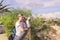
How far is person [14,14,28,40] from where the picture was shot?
4498 mm

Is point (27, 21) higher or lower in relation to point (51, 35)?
higher

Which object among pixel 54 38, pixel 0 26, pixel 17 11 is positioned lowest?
pixel 54 38

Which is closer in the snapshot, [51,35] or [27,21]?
[27,21]

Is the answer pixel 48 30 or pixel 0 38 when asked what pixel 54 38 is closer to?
pixel 48 30

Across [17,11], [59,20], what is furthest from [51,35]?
[17,11]

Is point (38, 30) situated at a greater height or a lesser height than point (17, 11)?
lesser

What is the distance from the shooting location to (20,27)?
178 inches

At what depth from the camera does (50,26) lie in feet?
18.9

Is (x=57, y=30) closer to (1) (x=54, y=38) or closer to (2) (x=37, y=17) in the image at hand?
(1) (x=54, y=38)

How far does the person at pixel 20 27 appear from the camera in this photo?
4.50 m

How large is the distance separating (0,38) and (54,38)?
1.44m

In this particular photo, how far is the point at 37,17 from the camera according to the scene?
222 inches

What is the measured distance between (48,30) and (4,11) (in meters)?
1.28

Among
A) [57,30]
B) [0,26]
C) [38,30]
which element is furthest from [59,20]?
[0,26]
